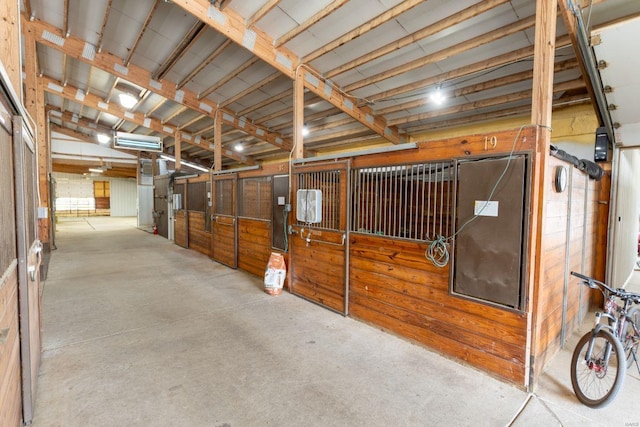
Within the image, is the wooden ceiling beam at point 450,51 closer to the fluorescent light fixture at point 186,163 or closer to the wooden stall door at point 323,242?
the wooden stall door at point 323,242

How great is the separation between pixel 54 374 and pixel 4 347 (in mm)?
1341

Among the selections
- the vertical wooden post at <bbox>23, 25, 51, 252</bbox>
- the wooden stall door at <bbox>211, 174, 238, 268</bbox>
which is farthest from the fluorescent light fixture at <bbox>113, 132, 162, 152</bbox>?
the wooden stall door at <bbox>211, 174, 238, 268</bbox>

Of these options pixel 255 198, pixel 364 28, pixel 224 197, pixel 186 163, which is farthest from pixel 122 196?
pixel 364 28

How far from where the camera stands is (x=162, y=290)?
3982 mm

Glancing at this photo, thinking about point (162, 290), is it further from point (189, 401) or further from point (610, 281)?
point (610, 281)

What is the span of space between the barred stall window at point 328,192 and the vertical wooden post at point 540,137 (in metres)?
1.76

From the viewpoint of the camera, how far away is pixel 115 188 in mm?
16672

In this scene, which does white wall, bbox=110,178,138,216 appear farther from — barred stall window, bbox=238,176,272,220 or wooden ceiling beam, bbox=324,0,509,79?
wooden ceiling beam, bbox=324,0,509,79

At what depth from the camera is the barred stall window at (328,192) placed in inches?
129

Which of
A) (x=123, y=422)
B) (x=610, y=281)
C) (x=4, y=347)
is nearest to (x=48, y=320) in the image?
(x=123, y=422)

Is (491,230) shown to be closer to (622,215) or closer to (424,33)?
(424,33)

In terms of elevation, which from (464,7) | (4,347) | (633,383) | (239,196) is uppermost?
(464,7)

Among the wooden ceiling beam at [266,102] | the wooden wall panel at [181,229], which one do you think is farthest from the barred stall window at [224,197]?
the wooden wall panel at [181,229]

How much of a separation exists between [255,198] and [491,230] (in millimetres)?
3441
